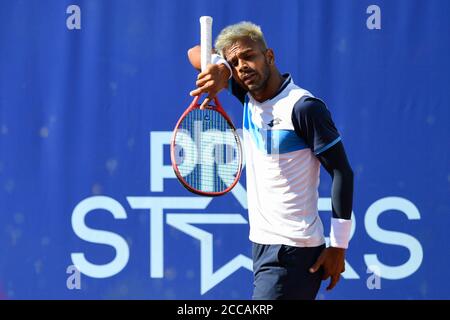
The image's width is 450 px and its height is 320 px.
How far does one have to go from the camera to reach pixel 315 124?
282 centimetres

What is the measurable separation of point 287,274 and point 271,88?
74cm

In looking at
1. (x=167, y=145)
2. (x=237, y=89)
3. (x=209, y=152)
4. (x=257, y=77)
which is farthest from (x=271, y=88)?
(x=167, y=145)

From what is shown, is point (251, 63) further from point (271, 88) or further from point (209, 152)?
point (209, 152)

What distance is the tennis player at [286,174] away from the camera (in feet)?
9.38

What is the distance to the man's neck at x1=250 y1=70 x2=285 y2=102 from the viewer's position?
3.02 m

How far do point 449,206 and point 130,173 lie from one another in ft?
6.20

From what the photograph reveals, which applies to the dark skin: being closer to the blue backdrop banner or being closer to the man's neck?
the man's neck

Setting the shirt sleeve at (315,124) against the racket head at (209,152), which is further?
the racket head at (209,152)

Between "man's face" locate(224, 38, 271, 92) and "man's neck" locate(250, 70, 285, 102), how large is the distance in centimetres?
2

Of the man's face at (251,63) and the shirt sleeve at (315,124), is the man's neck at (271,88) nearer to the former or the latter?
the man's face at (251,63)

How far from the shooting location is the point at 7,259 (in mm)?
4539

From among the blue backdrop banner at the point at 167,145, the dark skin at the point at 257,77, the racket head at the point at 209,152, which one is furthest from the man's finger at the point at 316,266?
the blue backdrop banner at the point at 167,145

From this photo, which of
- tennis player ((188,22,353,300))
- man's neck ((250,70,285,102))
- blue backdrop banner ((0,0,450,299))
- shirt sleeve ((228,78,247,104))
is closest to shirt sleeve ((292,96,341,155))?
tennis player ((188,22,353,300))
